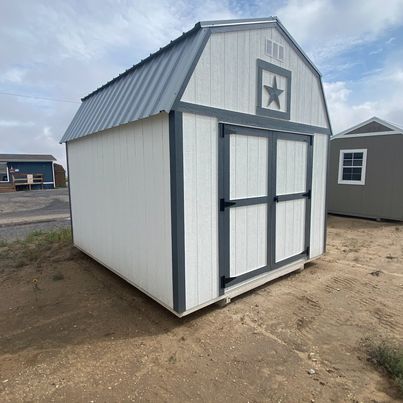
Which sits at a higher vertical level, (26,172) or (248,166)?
(248,166)

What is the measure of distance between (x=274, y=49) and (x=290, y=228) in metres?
2.52

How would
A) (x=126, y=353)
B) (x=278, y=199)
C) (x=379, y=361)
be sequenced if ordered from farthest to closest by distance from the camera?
(x=278, y=199) < (x=126, y=353) < (x=379, y=361)

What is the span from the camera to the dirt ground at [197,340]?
208 cm

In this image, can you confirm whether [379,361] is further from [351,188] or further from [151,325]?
[351,188]

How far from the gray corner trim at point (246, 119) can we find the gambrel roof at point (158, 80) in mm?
199

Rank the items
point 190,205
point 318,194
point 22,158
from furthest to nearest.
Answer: point 22,158
point 318,194
point 190,205

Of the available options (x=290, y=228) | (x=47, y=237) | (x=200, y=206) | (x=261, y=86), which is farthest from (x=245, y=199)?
(x=47, y=237)

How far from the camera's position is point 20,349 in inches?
102

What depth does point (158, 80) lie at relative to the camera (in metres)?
3.08

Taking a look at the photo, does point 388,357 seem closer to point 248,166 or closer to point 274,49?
point 248,166

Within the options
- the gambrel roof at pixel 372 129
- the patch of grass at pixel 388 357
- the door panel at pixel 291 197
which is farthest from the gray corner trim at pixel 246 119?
the gambrel roof at pixel 372 129

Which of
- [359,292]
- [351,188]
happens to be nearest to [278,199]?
[359,292]

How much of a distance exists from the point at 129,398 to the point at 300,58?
444 cm

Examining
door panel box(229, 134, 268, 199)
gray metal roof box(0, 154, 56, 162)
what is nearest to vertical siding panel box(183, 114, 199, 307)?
door panel box(229, 134, 268, 199)
